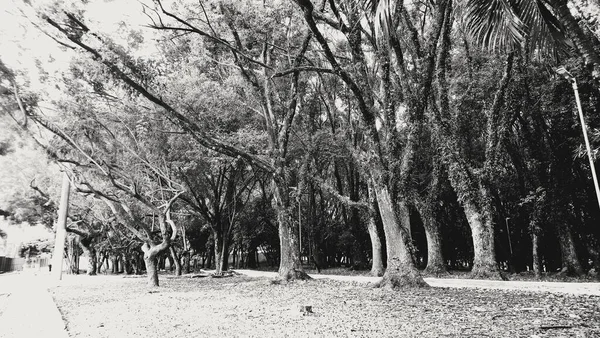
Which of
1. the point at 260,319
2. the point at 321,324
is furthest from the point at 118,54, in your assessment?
the point at 321,324

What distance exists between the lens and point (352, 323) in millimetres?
5535

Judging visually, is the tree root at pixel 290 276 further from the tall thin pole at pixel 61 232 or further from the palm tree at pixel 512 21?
the palm tree at pixel 512 21

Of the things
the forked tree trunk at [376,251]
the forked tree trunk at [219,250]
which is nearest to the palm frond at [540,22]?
the forked tree trunk at [376,251]

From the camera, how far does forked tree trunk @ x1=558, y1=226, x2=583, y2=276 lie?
1418 centimetres

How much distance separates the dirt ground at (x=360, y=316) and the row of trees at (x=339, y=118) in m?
2.24

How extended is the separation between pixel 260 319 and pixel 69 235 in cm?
2804

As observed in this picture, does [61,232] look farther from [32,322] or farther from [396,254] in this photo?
[396,254]

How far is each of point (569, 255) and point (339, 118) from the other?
35.7 ft

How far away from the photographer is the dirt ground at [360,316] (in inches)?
193

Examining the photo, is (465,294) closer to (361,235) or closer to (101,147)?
(101,147)

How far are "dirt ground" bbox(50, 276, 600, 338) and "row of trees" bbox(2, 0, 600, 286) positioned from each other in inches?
88.0

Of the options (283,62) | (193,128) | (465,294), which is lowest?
(465,294)

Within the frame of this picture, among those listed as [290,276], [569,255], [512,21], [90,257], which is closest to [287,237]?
[290,276]

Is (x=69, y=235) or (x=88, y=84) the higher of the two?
(x=88, y=84)
